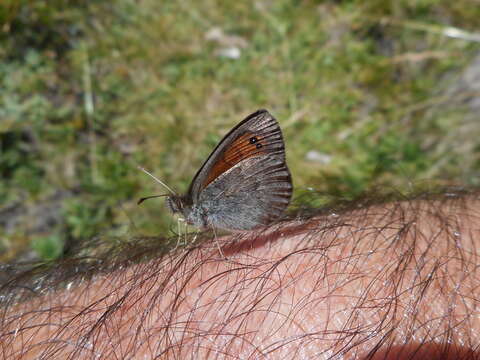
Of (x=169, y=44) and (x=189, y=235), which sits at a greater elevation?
(x=169, y=44)

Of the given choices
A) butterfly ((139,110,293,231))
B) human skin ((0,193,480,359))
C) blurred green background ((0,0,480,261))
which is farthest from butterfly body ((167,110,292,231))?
blurred green background ((0,0,480,261))

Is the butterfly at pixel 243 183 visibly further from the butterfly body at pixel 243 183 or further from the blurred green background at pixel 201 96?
the blurred green background at pixel 201 96

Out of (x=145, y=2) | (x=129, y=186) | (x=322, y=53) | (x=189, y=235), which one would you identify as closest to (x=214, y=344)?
(x=189, y=235)

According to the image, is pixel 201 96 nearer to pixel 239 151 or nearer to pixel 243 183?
pixel 243 183

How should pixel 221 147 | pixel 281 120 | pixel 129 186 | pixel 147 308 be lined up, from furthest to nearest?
pixel 281 120
pixel 129 186
pixel 221 147
pixel 147 308

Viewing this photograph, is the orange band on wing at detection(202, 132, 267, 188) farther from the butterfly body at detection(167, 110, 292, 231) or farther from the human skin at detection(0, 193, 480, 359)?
the human skin at detection(0, 193, 480, 359)

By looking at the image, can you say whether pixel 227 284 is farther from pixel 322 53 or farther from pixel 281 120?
pixel 322 53

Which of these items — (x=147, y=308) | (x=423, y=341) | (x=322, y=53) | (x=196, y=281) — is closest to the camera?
(x=423, y=341)
